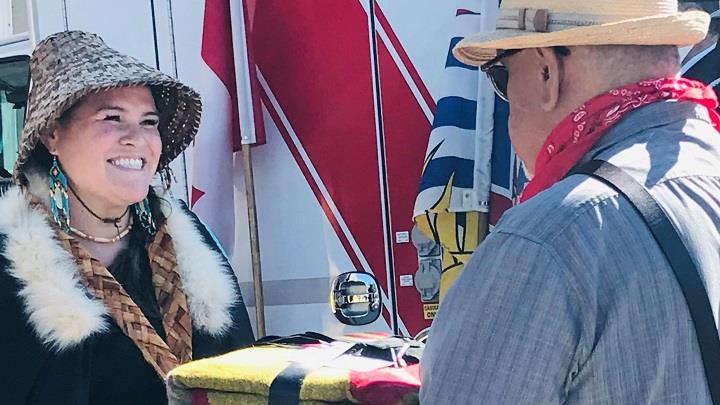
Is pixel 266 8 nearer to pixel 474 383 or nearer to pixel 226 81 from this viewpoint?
pixel 226 81

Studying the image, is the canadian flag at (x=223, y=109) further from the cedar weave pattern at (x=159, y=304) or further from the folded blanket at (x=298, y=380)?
the folded blanket at (x=298, y=380)

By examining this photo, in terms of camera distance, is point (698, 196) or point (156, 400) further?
point (156, 400)

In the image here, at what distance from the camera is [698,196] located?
152 cm

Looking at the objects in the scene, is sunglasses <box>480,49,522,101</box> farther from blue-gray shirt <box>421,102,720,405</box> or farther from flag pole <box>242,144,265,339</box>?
flag pole <box>242,144,265,339</box>

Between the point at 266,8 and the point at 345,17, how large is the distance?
0.38m

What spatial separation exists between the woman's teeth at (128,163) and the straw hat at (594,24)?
142 centimetres

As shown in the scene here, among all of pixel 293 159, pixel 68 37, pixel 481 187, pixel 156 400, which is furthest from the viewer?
pixel 293 159

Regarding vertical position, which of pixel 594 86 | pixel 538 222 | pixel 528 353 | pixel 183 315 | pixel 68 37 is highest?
pixel 68 37

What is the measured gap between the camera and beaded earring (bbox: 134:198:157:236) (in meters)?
3.01

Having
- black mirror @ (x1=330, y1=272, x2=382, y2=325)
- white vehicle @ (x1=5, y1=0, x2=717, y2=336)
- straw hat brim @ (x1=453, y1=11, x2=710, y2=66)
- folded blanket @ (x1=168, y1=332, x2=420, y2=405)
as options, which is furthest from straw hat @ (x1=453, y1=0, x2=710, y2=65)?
white vehicle @ (x1=5, y1=0, x2=717, y2=336)

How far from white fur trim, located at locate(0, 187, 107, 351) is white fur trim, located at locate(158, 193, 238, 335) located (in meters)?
0.31

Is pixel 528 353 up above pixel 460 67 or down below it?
below

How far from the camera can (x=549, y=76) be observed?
1.72 m

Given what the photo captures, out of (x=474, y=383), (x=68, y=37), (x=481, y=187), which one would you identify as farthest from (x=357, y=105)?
(x=474, y=383)
